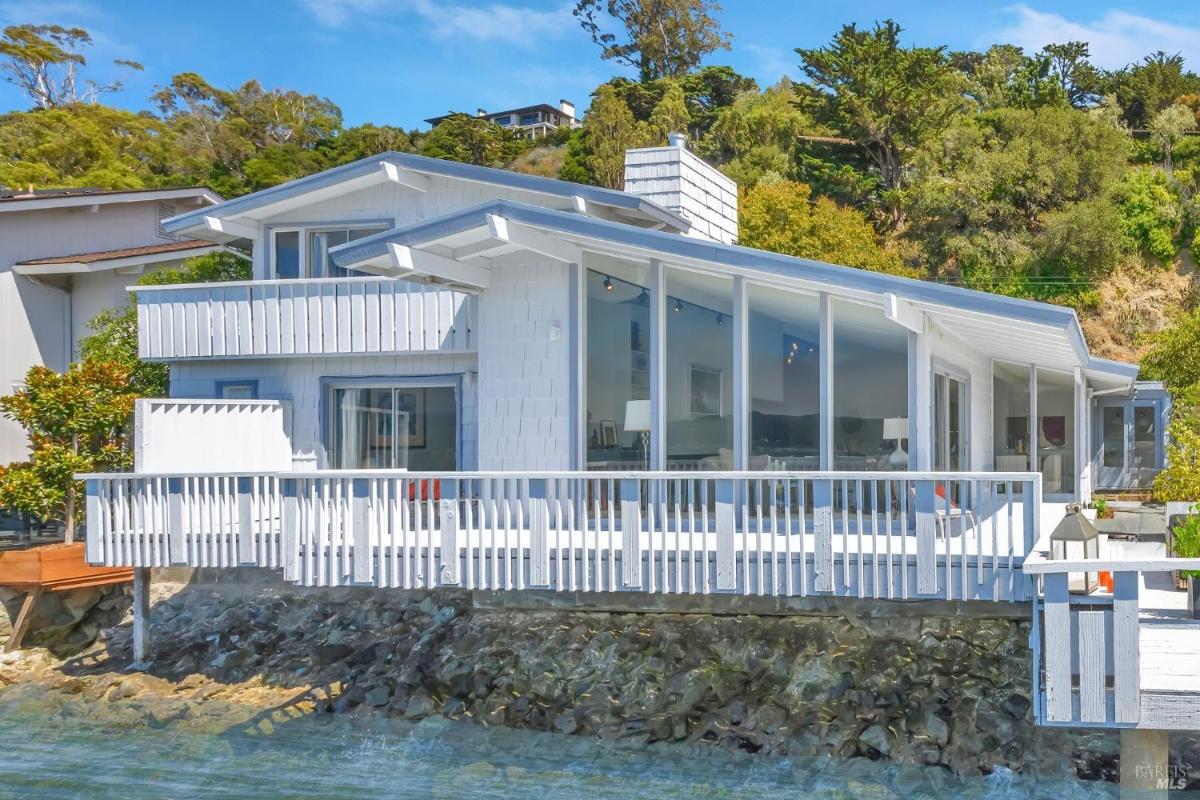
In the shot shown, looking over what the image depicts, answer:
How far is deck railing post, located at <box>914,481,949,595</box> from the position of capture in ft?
26.0

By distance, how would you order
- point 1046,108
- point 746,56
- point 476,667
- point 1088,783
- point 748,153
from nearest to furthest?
point 1088,783 → point 476,667 → point 1046,108 → point 748,153 → point 746,56

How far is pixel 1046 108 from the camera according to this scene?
33.9 meters

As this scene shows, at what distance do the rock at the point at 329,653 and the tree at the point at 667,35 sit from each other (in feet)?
135

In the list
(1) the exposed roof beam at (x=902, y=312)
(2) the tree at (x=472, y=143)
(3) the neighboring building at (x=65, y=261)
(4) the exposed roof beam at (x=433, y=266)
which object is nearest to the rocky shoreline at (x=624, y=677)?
(1) the exposed roof beam at (x=902, y=312)

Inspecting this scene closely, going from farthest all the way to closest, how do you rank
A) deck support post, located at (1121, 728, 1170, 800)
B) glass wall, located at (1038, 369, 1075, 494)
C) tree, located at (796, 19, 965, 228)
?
tree, located at (796, 19, 965, 228)
glass wall, located at (1038, 369, 1075, 494)
deck support post, located at (1121, 728, 1170, 800)

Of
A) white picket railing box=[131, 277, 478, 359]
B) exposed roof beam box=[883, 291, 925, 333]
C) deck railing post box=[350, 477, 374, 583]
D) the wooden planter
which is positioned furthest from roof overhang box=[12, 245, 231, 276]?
exposed roof beam box=[883, 291, 925, 333]

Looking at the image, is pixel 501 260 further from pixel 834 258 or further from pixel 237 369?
pixel 834 258

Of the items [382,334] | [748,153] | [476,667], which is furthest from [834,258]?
[476,667]

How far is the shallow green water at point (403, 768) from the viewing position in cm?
845

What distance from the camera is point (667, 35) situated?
164 ft

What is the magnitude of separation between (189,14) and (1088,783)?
218ft

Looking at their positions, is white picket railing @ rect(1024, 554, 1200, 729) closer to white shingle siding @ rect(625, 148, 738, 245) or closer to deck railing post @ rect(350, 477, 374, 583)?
deck railing post @ rect(350, 477, 374, 583)

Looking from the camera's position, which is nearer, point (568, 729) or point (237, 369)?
point (568, 729)

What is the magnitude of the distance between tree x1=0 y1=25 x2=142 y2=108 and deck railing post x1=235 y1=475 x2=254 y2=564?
52.5 meters
